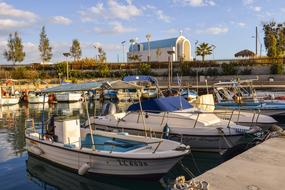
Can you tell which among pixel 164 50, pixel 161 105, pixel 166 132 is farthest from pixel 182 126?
pixel 164 50

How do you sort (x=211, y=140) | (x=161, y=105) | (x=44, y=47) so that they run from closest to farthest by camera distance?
(x=211, y=140), (x=161, y=105), (x=44, y=47)

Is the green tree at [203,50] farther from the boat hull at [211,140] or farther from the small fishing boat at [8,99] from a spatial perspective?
the boat hull at [211,140]

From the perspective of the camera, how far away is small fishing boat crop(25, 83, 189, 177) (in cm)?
1116

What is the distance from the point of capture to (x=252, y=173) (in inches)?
352

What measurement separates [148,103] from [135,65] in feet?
181

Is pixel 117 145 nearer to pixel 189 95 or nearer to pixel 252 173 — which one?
pixel 252 173

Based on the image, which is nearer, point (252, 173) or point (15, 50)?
point (252, 173)

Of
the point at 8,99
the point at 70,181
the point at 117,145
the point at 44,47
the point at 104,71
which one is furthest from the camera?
the point at 44,47

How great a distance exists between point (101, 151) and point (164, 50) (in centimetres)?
7484

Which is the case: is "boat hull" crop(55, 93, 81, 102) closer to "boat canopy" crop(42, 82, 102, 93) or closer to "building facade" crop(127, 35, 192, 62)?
"boat canopy" crop(42, 82, 102, 93)

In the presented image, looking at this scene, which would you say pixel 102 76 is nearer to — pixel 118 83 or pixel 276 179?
pixel 118 83

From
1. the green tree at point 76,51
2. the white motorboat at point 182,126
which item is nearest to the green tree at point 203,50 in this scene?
the green tree at point 76,51

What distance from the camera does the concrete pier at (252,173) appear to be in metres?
7.97

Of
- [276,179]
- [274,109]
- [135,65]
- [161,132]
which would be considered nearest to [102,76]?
[135,65]
